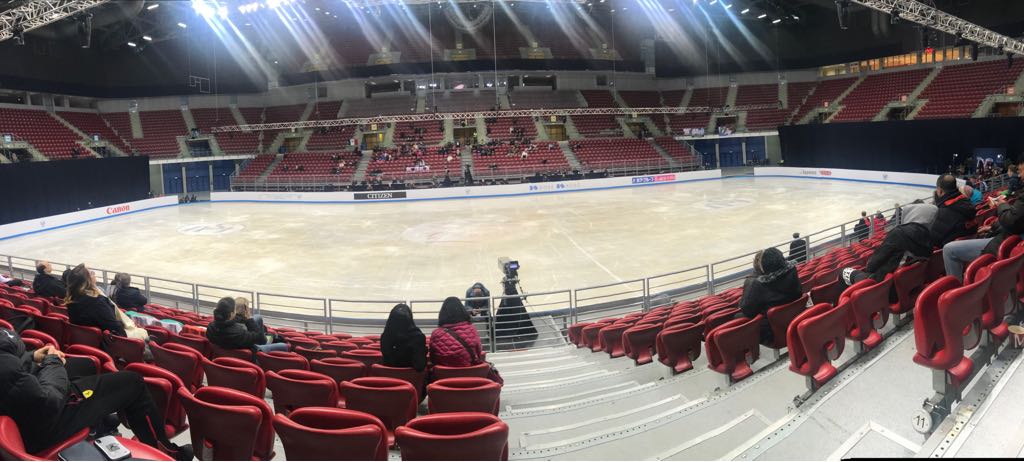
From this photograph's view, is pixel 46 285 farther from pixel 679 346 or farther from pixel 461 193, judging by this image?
pixel 461 193

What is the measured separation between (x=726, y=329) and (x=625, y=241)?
597 inches

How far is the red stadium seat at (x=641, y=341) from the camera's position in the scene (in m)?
6.14

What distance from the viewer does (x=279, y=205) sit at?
3622 cm

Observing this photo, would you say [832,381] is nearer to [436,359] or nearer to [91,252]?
[436,359]

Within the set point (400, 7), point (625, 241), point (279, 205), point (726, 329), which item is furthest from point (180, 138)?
point (726, 329)

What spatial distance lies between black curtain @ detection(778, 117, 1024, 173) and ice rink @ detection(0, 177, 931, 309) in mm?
2501

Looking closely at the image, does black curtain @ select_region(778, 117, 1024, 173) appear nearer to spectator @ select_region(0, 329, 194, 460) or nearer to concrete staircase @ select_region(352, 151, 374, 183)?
concrete staircase @ select_region(352, 151, 374, 183)

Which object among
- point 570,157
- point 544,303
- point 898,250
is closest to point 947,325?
point 898,250

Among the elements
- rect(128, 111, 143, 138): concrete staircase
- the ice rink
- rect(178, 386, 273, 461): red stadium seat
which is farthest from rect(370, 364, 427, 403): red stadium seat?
rect(128, 111, 143, 138): concrete staircase

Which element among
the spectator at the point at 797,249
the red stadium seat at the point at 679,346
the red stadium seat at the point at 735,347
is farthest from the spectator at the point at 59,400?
the spectator at the point at 797,249

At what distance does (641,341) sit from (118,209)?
117 ft

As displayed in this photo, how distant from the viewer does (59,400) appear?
2.96 m

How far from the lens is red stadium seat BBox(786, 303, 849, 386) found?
3.66 metres

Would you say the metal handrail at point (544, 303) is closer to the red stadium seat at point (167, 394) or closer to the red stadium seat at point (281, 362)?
the red stadium seat at point (281, 362)
